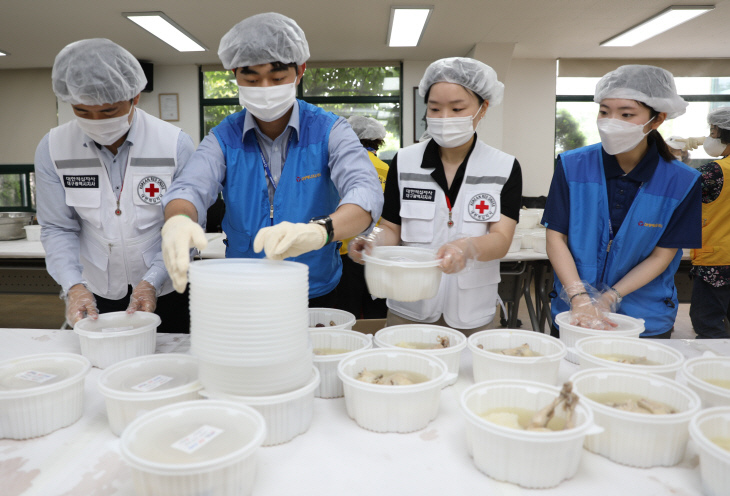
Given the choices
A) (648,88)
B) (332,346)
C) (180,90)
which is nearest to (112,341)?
(332,346)

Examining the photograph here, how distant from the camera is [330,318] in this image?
5.40ft

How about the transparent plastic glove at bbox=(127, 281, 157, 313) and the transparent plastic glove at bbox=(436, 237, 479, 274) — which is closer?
the transparent plastic glove at bbox=(436, 237, 479, 274)

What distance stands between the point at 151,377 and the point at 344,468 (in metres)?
0.59

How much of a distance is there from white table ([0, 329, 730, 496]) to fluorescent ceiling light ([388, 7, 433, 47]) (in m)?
5.34

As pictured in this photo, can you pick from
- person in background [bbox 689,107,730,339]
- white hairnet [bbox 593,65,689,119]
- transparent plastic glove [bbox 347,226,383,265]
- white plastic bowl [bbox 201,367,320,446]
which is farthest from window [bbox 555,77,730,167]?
white plastic bowl [bbox 201,367,320,446]

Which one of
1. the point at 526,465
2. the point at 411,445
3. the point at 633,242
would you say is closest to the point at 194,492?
the point at 411,445

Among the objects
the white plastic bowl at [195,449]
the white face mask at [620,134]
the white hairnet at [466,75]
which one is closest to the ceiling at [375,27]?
the white hairnet at [466,75]

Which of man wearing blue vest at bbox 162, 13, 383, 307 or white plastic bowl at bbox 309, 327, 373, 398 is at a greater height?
man wearing blue vest at bbox 162, 13, 383, 307

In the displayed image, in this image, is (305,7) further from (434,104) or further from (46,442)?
(46,442)

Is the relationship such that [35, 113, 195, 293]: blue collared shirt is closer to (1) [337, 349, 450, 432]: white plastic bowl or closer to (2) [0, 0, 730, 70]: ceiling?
(1) [337, 349, 450, 432]: white plastic bowl

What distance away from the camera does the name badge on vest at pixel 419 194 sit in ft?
6.52

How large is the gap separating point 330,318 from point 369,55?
671 centimetres

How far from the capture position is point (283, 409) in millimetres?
1039

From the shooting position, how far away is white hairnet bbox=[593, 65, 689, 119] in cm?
183
